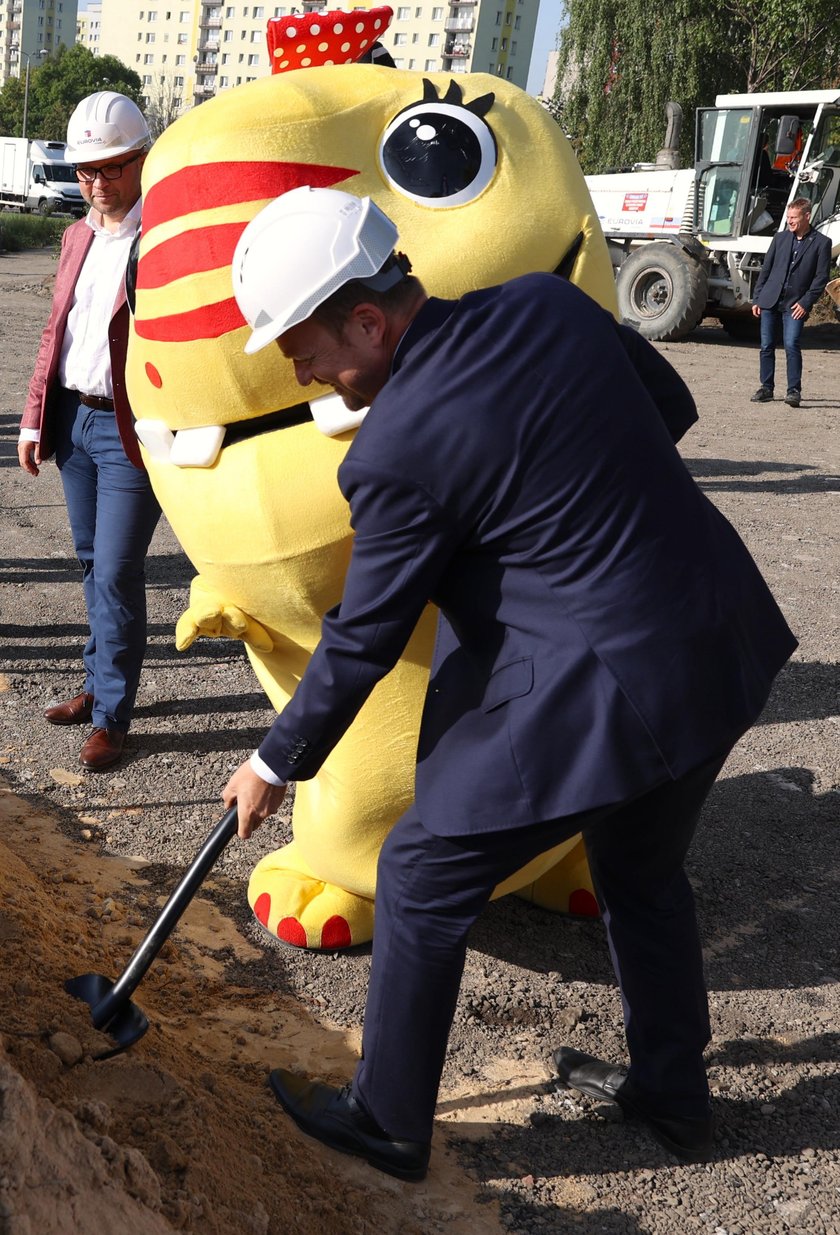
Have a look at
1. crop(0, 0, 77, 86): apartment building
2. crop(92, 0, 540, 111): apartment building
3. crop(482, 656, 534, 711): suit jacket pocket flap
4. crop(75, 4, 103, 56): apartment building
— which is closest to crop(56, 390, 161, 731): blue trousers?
crop(482, 656, 534, 711): suit jacket pocket flap

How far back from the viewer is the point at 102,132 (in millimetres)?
3984

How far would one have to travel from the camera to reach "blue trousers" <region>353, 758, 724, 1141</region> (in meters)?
2.30

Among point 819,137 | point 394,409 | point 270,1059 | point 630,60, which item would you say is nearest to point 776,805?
point 270,1059

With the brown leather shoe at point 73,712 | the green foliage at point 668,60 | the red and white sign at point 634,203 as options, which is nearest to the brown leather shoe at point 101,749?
the brown leather shoe at point 73,712

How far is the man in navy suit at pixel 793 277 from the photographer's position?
12.3 m

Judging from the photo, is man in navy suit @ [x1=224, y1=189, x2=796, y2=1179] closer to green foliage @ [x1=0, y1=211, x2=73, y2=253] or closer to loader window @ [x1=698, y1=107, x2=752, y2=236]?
loader window @ [x1=698, y1=107, x2=752, y2=236]

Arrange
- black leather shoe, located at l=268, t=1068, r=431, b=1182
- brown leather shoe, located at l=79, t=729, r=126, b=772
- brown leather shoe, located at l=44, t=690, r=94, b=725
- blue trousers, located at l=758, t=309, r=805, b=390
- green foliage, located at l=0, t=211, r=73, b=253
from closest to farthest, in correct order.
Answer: black leather shoe, located at l=268, t=1068, r=431, b=1182, brown leather shoe, located at l=79, t=729, r=126, b=772, brown leather shoe, located at l=44, t=690, r=94, b=725, blue trousers, located at l=758, t=309, r=805, b=390, green foliage, located at l=0, t=211, r=73, b=253

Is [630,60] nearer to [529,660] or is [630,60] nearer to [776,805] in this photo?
[776,805]

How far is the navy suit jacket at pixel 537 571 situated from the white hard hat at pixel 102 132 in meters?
2.40

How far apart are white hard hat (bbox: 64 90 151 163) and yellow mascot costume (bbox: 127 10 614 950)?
105 centimetres

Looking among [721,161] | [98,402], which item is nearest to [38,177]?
[721,161]

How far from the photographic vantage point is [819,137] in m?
16.4

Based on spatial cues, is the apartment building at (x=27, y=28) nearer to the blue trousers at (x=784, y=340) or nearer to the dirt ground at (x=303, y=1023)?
the blue trousers at (x=784, y=340)

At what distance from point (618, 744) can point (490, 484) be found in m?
0.52
